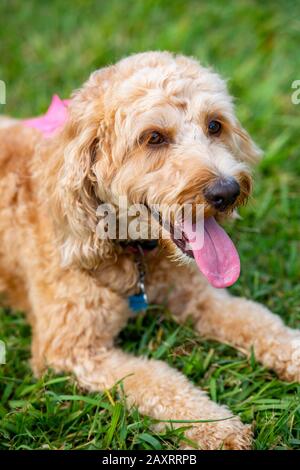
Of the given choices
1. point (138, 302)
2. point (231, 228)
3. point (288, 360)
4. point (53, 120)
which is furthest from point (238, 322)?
point (53, 120)

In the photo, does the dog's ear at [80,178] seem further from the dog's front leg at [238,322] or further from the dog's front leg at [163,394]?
the dog's front leg at [238,322]

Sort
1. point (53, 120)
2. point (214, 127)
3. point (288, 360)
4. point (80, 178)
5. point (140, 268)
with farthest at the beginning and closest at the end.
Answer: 1. point (53, 120)
2. point (140, 268)
3. point (288, 360)
4. point (214, 127)
5. point (80, 178)

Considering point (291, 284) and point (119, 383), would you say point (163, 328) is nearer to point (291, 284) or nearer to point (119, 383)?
point (119, 383)

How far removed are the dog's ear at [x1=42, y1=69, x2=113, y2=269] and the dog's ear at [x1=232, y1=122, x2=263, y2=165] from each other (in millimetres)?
675

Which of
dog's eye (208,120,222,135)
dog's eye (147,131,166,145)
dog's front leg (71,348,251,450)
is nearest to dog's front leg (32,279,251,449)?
dog's front leg (71,348,251,450)

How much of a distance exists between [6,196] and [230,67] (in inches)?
104

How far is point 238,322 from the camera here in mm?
3258

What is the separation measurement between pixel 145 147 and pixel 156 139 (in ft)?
0.21

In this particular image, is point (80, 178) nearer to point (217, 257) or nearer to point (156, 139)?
point (156, 139)

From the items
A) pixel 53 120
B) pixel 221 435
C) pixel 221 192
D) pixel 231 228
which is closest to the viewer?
pixel 221 192

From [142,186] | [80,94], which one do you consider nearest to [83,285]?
[142,186]

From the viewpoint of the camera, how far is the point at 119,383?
9.64ft

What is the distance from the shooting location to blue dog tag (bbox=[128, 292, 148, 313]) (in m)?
3.20

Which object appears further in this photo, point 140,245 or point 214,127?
point 140,245
